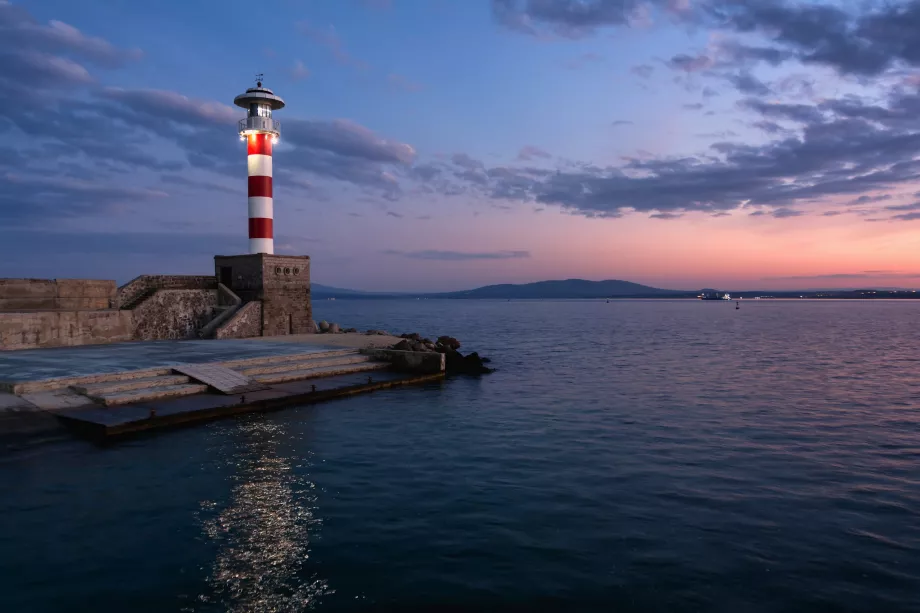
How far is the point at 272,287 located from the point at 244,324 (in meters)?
2.14

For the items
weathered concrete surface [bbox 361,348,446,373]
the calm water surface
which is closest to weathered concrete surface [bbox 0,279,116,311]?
weathered concrete surface [bbox 361,348,446,373]

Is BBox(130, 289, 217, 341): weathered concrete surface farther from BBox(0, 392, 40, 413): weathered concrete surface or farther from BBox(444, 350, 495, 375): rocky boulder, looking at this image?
BBox(0, 392, 40, 413): weathered concrete surface

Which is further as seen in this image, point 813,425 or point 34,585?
point 813,425

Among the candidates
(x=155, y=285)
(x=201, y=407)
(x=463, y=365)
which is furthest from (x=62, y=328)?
(x=463, y=365)

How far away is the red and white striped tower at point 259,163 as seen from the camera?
28812mm

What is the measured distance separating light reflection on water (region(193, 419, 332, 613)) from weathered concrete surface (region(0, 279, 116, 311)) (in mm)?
14669

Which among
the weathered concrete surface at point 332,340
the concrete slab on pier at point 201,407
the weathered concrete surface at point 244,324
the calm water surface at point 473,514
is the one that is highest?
the weathered concrete surface at point 244,324

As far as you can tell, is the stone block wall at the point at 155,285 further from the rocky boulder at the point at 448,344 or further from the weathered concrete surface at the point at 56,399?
the weathered concrete surface at the point at 56,399

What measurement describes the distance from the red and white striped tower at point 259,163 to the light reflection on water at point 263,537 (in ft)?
64.1

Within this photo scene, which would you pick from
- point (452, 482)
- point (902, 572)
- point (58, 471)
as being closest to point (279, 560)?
point (452, 482)

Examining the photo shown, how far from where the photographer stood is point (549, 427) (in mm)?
14359

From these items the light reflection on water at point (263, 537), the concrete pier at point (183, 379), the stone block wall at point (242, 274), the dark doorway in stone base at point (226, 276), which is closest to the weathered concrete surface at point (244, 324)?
the stone block wall at point (242, 274)

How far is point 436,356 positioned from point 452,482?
41.5 feet

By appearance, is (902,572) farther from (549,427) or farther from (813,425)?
(813,425)
